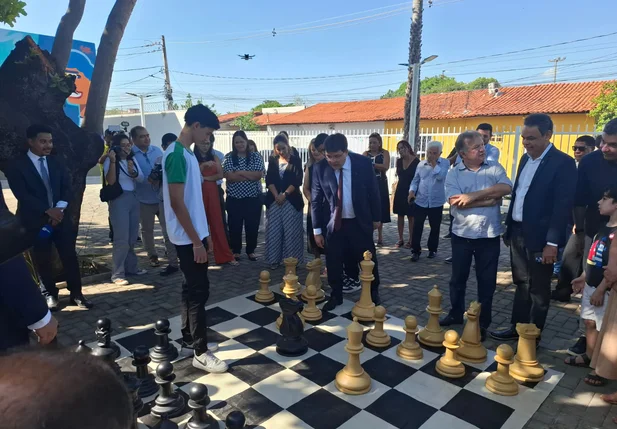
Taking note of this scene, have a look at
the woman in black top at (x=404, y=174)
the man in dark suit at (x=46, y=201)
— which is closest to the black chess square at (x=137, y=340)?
the man in dark suit at (x=46, y=201)

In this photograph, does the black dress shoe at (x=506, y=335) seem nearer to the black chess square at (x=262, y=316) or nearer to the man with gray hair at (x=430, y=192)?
the black chess square at (x=262, y=316)

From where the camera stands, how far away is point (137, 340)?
3.40 metres

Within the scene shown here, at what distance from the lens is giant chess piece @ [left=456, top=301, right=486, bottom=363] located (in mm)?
3043

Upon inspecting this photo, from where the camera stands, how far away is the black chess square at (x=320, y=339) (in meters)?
3.30

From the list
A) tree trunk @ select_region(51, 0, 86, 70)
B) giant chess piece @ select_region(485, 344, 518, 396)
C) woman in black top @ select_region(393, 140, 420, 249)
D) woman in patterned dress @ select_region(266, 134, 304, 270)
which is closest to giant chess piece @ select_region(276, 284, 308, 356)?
giant chess piece @ select_region(485, 344, 518, 396)

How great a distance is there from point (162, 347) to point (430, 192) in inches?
156

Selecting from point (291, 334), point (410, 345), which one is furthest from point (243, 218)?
point (410, 345)

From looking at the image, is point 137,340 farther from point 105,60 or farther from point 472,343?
point 105,60

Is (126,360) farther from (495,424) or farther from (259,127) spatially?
(259,127)

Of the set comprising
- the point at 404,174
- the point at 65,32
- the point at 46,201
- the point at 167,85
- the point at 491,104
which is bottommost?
the point at 46,201

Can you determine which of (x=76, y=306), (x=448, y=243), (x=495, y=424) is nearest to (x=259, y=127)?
(x=448, y=243)

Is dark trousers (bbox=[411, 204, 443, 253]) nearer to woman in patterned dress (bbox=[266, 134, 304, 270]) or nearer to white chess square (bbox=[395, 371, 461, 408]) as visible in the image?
woman in patterned dress (bbox=[266, 134, 304, 270])

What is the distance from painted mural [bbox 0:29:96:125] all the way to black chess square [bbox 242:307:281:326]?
6317 mm

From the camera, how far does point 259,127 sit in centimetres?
3412
